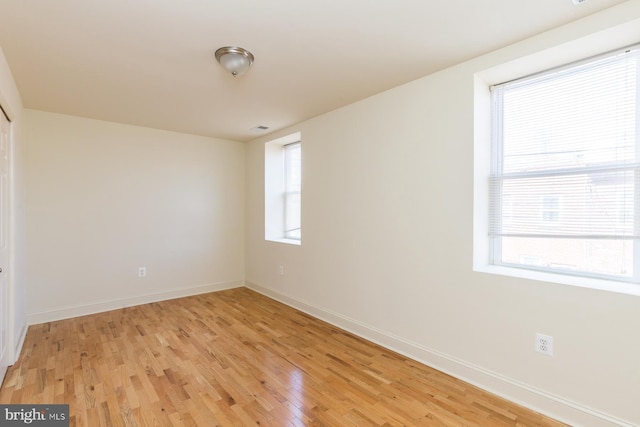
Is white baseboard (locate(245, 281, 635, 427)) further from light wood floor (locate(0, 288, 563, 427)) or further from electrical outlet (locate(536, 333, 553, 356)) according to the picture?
electrical outlet (locate(536, 333, 553, 356))

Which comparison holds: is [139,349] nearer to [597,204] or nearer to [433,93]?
[433,93]

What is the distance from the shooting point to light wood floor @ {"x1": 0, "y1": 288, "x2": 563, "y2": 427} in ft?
6.32

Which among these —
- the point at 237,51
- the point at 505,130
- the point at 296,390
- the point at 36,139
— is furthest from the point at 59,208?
the point at 505,130

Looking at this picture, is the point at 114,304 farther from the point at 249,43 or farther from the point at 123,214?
the point at 249,43

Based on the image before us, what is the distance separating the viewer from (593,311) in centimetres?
180

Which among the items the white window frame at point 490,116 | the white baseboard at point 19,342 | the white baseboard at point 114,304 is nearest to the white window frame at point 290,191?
the white baseboard at point 114,304

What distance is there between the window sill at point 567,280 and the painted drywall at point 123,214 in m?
3.84

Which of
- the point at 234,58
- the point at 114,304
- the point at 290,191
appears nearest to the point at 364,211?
the point at 234,58

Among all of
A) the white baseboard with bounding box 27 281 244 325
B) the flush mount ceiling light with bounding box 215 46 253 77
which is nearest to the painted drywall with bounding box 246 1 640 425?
the flush mount ceiling light with bounding box 215 46 253 77

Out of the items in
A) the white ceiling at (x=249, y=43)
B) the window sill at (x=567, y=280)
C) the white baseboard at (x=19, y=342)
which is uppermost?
the white ceiling at (x=249, y=43)

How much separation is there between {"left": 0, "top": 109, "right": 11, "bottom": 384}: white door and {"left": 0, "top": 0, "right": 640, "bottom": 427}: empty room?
0.12 feet

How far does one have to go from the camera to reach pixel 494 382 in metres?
2.17

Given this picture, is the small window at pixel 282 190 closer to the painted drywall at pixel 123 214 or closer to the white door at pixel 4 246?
the painted drywall at pixel 123 214

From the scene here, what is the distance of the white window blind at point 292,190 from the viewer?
181 inches
